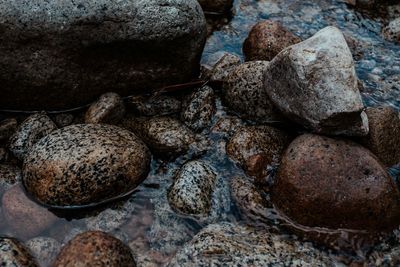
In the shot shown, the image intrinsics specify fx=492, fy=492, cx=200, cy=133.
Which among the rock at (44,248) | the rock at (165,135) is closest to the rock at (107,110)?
the rock at (165,135)

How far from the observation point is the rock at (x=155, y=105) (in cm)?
595

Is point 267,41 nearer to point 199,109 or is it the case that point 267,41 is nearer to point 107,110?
point 199,109

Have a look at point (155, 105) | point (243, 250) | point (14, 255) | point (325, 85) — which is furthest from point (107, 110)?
point (325, 85)

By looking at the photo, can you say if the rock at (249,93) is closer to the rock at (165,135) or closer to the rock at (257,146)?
the rock at (257,146)

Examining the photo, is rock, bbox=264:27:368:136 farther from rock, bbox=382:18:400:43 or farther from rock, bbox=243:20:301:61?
rock, bbox=382:18:400:43

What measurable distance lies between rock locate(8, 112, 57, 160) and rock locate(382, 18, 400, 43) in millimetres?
5087

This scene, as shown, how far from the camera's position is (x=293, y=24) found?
7852 mm

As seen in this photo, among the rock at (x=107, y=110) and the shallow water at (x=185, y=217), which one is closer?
the shallow water at (x=185, y=217)

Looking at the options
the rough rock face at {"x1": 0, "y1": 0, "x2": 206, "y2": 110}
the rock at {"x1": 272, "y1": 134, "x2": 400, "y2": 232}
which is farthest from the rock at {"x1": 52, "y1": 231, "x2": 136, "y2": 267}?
the rough rock face at {"x1": 0, "y1": 0, "x2": 206, "y2": 110}

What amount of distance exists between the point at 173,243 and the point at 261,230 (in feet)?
2.85

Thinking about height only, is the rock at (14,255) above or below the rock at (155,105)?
below

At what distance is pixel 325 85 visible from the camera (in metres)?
4.87

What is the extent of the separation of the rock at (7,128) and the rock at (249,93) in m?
2.52

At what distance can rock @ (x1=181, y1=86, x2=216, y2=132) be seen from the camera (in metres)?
5.82
